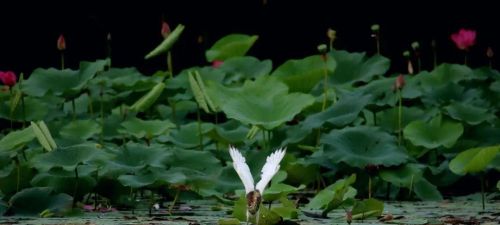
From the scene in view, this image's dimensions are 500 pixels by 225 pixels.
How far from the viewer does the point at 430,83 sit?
15.3 feet

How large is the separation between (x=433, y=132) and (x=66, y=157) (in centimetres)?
136

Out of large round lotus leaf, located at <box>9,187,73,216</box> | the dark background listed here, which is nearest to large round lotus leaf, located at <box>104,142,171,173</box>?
large round lotus leaf, located at <box>9,187,73,216</box>

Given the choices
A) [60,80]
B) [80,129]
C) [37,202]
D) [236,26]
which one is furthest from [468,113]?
[236,26]

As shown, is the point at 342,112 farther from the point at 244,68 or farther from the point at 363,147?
the point at 244,68

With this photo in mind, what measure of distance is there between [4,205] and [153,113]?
1.71 meters

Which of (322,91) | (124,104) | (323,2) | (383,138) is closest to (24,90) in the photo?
Result: (124,104)

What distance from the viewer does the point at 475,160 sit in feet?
10.1

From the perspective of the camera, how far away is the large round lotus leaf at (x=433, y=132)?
3719 millimetres

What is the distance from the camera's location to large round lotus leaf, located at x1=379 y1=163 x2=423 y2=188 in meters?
3.41

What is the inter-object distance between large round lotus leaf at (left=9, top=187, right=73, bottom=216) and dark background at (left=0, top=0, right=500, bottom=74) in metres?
3.53

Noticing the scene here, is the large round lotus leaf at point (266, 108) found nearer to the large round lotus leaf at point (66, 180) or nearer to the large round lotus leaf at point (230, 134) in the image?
the large round lotus leaf at point (230, 134)

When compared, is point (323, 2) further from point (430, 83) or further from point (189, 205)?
point (189, 205)

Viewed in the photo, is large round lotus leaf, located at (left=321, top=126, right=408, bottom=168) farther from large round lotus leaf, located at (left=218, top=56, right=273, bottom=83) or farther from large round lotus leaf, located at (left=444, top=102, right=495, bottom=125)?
large round lotus leaf, located at (left=218, top=56, right=273, bottom=83)

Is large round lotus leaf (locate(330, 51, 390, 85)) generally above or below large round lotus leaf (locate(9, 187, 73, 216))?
above
